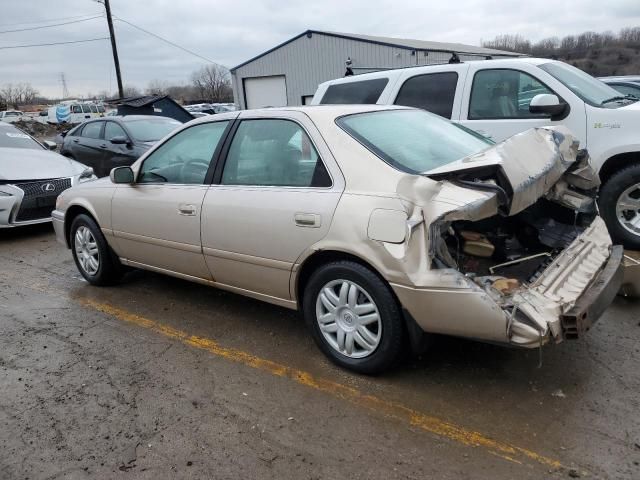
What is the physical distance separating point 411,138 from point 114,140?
25.6ft

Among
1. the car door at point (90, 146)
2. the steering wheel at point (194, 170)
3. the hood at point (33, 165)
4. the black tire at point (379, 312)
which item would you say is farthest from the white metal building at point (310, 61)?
the black tire at point (379, 312)

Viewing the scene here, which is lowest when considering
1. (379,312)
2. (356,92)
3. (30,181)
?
(379,312)

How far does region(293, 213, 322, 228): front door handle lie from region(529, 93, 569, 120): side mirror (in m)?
2.95

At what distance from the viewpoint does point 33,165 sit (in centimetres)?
774

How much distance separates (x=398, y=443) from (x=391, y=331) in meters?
0.60

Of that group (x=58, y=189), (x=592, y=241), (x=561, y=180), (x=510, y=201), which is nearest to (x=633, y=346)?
(x=592, y=241)

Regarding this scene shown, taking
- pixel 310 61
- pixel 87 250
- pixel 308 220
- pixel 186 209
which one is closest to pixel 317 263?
pixel 308 220

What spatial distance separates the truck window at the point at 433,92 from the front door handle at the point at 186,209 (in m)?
3.23

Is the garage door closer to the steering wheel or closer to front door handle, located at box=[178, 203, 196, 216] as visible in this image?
the steering wheel

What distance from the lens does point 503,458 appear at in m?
2.45

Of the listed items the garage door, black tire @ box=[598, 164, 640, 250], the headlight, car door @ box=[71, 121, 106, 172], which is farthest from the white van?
black tire @ box=[598, 164, 640, 250]

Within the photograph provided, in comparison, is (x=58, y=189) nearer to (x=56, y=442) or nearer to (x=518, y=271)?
(x=56, y=442)

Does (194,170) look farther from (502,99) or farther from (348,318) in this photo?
(502,99)

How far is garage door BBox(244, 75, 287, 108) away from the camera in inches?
1116
